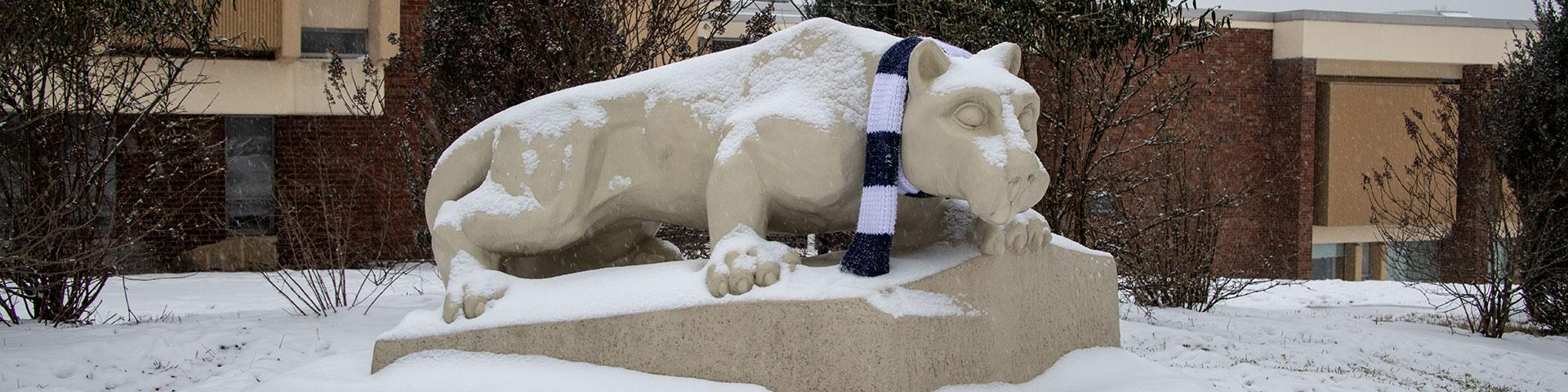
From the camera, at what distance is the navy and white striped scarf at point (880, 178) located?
3.56m

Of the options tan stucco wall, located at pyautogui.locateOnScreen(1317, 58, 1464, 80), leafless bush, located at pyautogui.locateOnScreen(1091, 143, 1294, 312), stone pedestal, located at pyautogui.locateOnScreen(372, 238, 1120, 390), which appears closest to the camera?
stone pedestal, located at pyautogui.locateOnScreen(372, 238, 1120, 390)


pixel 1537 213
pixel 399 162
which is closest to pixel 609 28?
pixel 399 162

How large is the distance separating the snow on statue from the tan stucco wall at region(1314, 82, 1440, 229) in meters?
12.2

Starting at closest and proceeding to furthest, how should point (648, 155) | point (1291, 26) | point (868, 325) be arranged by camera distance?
point (868, 325)
point (648, 155)
point (1291, 26)

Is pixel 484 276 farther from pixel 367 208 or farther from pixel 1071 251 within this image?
pixel 367 208

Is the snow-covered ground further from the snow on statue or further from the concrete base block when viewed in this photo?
the concrete base block

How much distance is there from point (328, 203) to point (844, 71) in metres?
9.36

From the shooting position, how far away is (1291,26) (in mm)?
14500

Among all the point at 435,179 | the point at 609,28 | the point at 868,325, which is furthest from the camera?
the point at 609,28

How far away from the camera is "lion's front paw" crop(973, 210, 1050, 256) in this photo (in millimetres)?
3754

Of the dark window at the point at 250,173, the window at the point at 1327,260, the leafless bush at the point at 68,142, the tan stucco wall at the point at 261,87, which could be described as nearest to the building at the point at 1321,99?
the window at the point at 1327,260

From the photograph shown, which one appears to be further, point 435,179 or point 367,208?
point 367,208

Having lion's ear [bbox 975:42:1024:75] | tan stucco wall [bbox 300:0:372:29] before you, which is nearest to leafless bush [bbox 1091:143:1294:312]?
lion's ear [bbox 975:42:1024:75]

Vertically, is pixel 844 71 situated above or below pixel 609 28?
below
